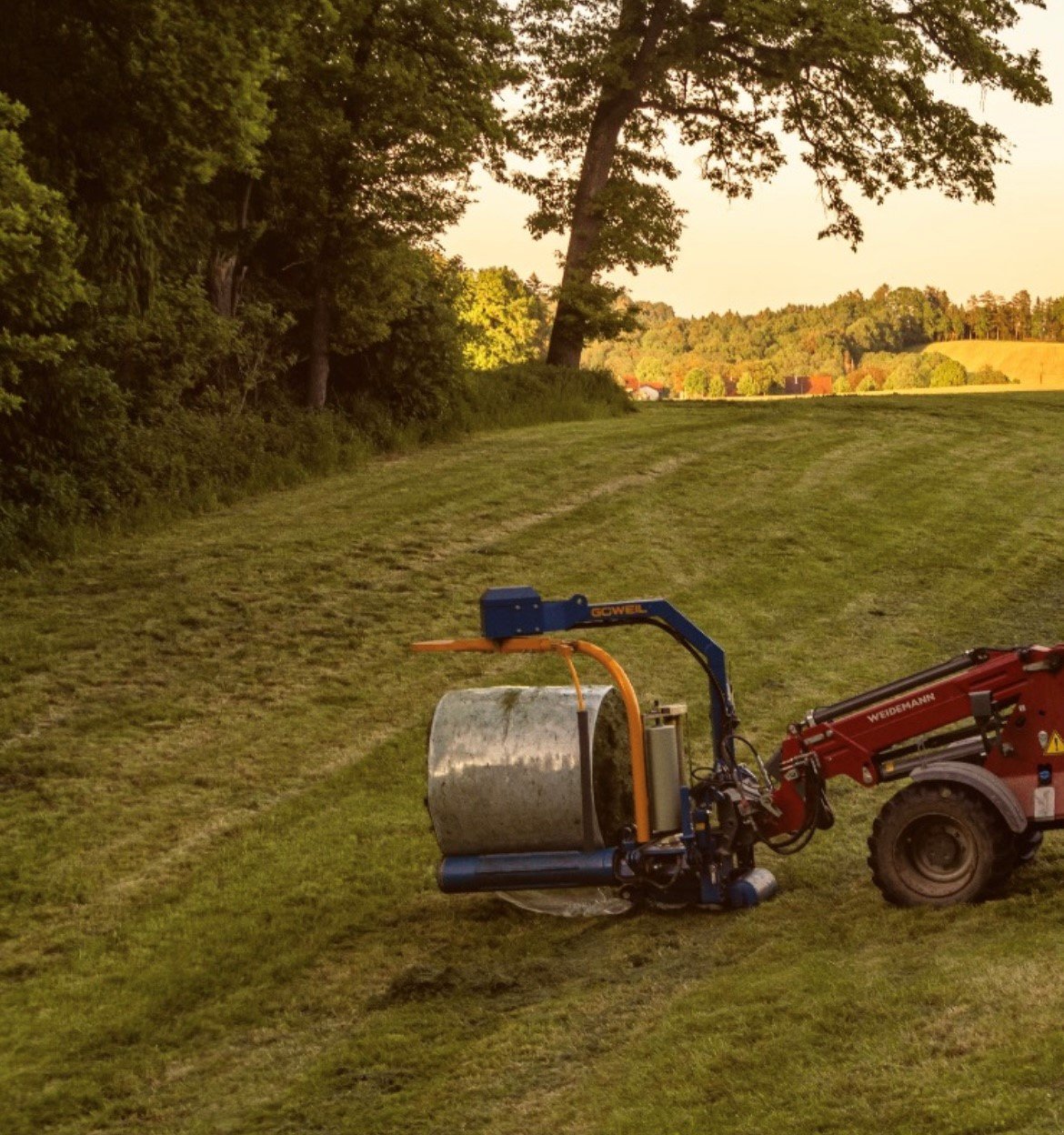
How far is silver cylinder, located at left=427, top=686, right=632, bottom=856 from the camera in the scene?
36.9ft

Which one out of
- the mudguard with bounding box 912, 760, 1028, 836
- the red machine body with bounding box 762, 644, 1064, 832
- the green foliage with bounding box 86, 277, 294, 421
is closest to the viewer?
the mudguard with bounding box 912, 760, 1028, 836

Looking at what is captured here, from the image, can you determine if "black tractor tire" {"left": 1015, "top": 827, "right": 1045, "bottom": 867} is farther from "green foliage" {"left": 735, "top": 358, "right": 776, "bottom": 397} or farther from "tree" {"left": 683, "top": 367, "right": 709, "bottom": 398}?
"tree" {"left": 683, "top": 367, "right": 709, "bottom": 398}

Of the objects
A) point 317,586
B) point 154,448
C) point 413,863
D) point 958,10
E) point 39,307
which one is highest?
point 958,10

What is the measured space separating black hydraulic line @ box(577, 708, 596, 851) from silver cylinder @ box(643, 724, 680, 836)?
1.35ft

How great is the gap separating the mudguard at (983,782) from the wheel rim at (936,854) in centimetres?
26

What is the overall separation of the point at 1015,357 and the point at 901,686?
89103 millimetres

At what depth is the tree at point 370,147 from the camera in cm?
2708

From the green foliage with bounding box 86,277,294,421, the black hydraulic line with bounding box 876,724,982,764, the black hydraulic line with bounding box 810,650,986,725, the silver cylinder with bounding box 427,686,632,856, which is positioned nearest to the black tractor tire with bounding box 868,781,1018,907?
the black hydraulic line with bounding box 876,724,982,764

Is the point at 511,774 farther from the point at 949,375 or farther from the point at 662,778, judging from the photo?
the point at 949,375

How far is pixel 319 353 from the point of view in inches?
1149

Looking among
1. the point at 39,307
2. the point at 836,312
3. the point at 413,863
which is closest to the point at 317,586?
the point at 39,307

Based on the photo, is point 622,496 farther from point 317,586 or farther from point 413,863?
point 413,863

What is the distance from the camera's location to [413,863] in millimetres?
13281

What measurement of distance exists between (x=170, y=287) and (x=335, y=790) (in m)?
12.9
